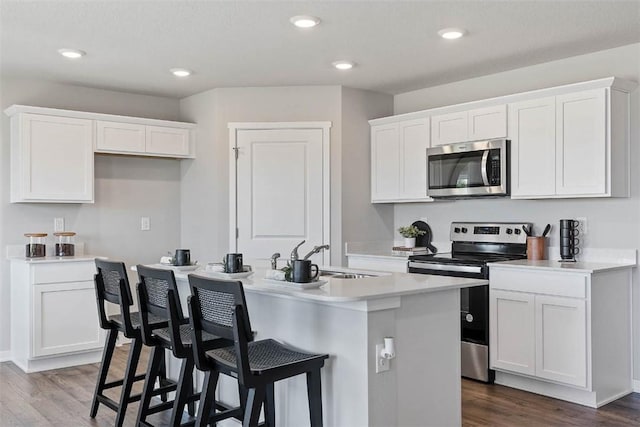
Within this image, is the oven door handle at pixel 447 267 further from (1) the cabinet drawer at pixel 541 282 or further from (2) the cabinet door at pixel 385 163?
(2) the cabinet door at pixel 385 163

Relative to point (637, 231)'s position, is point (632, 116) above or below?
above

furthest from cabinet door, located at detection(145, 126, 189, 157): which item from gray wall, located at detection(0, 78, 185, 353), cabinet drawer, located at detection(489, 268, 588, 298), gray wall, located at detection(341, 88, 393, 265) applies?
cabinet drawer, located at detection(489, 268, 588, 298)

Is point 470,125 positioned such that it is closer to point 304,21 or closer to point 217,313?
point 304,21

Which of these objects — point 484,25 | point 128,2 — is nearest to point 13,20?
point 128,2

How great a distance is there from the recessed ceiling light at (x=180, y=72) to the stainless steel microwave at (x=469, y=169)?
2094 mm

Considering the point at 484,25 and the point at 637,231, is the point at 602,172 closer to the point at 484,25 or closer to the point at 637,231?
the point at 637,231

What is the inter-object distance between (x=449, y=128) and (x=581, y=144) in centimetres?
112

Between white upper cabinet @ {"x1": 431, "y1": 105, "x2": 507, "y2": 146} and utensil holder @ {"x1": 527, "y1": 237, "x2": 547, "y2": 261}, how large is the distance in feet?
2.66

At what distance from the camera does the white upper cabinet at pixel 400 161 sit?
499 cm

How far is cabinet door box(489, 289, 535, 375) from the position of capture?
12.7 feet

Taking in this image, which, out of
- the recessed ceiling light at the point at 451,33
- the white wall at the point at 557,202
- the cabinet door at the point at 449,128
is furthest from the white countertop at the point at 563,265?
the recessed ceiling light at the point at 451,33

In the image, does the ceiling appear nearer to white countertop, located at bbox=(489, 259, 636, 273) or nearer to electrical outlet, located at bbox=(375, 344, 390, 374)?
white countertop, located at bbox=(489, 259, 636, 273)

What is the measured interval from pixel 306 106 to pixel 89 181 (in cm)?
199

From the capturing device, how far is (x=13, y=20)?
345 centimetres
